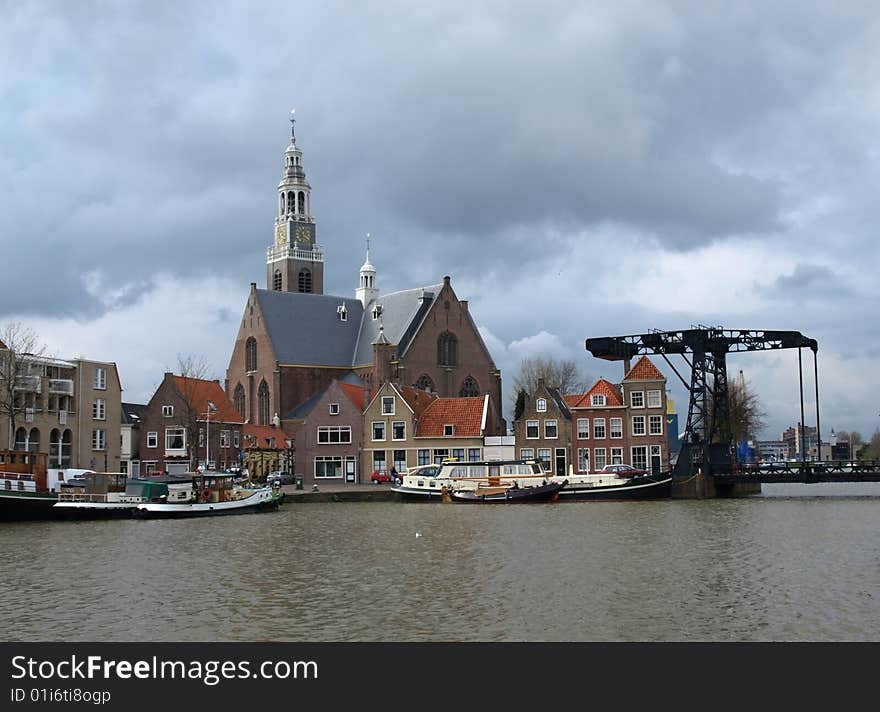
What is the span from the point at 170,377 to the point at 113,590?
169 feet

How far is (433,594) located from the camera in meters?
19.3

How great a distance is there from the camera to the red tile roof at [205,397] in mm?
71125

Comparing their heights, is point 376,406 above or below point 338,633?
above

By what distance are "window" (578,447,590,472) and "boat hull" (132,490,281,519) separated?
2158 centimetres

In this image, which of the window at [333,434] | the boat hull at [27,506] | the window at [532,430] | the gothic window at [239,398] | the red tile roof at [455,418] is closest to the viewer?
the boat hull at [27,506]

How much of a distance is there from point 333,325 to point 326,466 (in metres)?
20.9

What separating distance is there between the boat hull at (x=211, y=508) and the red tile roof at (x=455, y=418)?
722 inches

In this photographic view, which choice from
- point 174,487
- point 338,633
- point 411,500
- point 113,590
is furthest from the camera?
point 411,500

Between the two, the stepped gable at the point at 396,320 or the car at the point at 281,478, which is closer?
the car at the point at 281,478

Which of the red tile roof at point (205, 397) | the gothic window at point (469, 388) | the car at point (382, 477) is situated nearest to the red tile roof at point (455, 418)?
the car at point (382, 477)

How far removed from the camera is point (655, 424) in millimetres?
62188

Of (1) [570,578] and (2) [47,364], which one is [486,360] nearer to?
(2) [47,364]

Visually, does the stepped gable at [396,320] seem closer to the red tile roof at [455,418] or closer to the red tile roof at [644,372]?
the red tile roof at [455,418]
